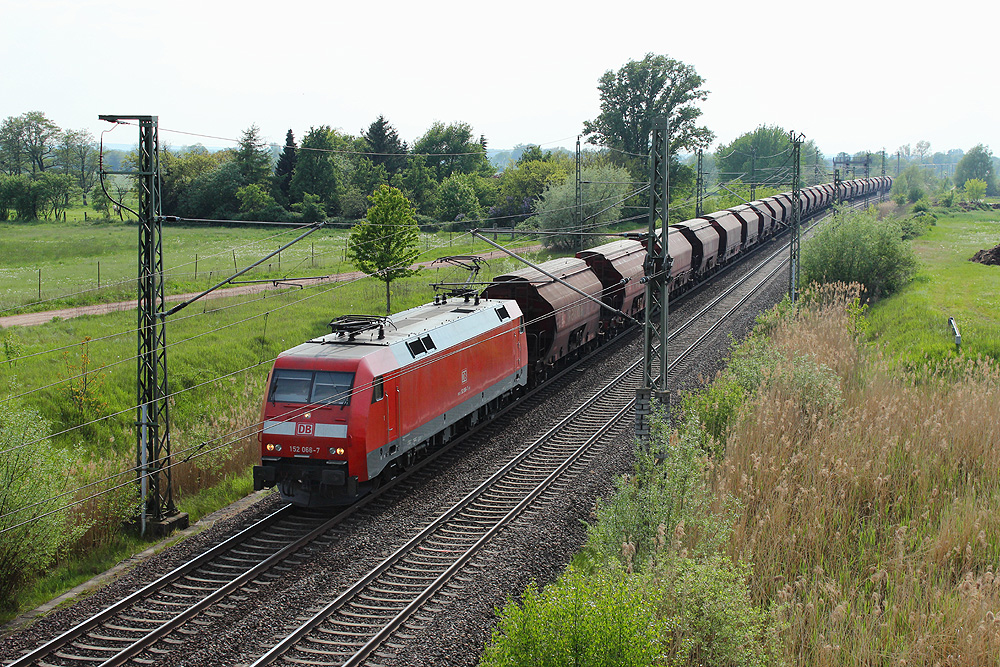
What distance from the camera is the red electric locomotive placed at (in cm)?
1437

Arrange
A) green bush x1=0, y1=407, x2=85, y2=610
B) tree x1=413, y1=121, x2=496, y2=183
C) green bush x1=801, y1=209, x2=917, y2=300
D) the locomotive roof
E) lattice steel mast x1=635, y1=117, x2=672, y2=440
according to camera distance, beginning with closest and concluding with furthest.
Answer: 1. green bush x1=0, y1=407, x2=85, y2=610
2. lattice steel mast x1=635, y1=117, x2=672, y2=440
3. the locomotive roof
4. green bush x1=801, y1=209, x2=917, y2=300
5. tree x1=413, y1=121, x2=496, y2=183

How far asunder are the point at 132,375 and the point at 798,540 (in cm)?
1994

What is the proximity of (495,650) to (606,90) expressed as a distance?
76222 mm

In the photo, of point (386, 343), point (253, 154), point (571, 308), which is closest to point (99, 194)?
point (253, 154)

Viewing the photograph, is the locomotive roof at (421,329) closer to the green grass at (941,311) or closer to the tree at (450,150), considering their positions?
the green grass at (941,311)

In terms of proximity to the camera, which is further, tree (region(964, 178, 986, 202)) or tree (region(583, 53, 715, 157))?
tree (region(964, 178, 986, 202))

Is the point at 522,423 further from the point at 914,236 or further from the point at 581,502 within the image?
the point at 914,236

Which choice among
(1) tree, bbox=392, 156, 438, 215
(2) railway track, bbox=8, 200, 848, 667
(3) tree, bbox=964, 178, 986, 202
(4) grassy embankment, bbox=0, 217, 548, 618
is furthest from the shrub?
(3) tree, bbox=964, 178, 986, 202

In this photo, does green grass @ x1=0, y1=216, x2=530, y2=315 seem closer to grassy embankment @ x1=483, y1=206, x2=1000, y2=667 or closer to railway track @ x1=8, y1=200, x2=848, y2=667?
railway track @ x1=8, y1=200, x2=848, y2=667

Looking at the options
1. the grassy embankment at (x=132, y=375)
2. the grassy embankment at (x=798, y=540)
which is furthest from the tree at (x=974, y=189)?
the grassy embankment at (x=798, y=540)

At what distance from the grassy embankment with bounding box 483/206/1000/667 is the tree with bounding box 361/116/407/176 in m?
71.6

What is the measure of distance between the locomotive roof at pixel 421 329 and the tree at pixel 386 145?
6899cm

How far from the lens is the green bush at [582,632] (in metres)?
7.11

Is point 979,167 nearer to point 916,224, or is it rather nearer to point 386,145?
point 916,224
